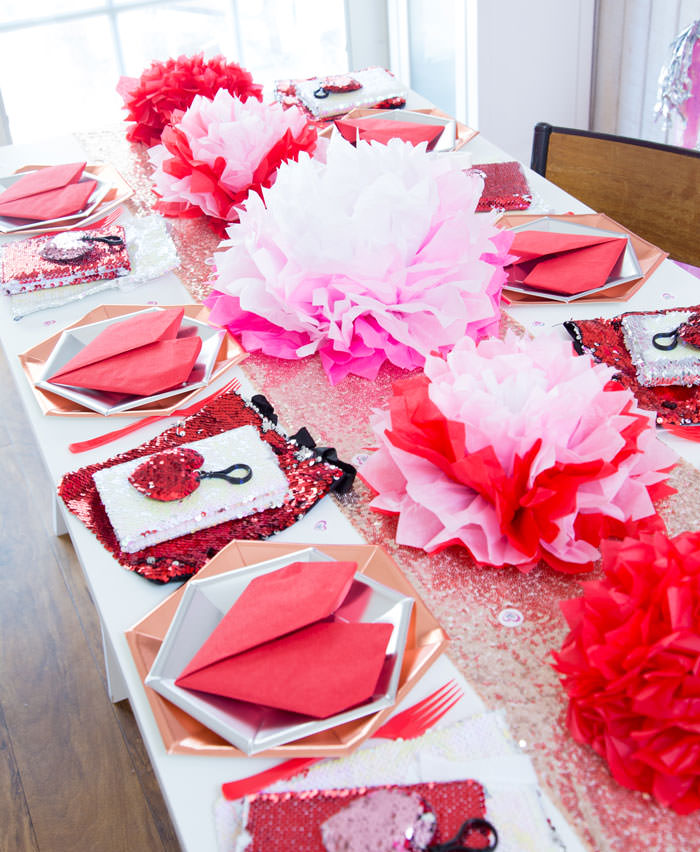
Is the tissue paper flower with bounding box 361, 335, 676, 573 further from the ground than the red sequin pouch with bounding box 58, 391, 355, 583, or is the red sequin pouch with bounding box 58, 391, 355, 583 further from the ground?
the tissue paper flower with bounding box 361, 335, 676, 573

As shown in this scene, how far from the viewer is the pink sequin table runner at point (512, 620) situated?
559 mm

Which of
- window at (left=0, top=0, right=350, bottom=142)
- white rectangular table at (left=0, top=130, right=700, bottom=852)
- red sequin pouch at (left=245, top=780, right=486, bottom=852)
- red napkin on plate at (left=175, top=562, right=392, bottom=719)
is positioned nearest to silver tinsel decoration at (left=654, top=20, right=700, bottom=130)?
white rectangular table at (left=0, top=130, right=700, bottom=852)

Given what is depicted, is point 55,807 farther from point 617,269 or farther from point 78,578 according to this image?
point 617,269

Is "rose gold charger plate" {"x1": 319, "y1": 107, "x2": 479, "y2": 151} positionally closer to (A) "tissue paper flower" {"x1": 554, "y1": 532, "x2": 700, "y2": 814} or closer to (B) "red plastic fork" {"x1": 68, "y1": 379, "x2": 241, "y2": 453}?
(B) "red plastic fork" {"x1": 68, "y1": 379, "x2": 241, "y2": 453}

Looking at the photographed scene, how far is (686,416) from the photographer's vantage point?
878 millimetres

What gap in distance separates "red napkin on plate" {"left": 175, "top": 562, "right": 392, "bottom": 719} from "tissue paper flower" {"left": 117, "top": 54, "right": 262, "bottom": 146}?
120 cm

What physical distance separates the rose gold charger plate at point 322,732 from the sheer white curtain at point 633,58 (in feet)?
6.85

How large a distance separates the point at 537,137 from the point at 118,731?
1304mm

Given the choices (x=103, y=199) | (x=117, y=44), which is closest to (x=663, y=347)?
(x=103, y=199)

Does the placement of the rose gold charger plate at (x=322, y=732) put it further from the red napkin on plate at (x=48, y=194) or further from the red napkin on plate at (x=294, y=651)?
the red napkin on plate at (x=48, y=194)

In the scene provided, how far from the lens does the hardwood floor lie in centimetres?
139

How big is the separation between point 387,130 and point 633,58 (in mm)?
1408

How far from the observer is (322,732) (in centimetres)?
62

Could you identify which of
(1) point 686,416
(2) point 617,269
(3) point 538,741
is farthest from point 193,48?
(3) point 538,741
